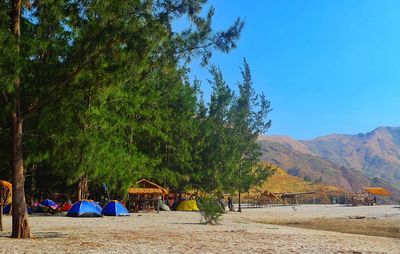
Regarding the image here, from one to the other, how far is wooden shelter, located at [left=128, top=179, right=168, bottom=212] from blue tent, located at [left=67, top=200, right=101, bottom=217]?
25.7 ft

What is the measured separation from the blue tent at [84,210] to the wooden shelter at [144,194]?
7.84 metres

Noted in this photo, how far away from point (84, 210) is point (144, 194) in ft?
39.0

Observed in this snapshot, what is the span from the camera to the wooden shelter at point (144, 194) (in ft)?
119

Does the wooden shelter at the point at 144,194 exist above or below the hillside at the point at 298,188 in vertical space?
below

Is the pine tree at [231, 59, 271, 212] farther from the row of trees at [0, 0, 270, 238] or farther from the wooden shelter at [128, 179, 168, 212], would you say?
the row of trees at [0, 0, 270, 238]

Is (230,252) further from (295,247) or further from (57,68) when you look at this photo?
(57,68)

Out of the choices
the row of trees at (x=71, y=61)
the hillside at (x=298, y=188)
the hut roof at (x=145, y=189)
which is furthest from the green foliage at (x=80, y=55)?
the hillside at (x=298, y=188)

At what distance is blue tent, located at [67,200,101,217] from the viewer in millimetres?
26953

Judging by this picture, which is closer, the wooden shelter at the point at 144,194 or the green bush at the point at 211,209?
the green bush at the point at 211,209

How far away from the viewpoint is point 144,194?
38750 millimetres

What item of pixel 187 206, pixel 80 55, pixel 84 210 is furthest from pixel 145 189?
pixel 80 55

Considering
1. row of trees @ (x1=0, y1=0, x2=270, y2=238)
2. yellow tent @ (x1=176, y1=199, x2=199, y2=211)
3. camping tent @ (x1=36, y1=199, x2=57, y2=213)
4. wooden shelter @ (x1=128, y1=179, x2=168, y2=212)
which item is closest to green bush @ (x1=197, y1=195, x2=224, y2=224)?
row of trees @ (x1=0, y1=0, x2=270, y2=238)

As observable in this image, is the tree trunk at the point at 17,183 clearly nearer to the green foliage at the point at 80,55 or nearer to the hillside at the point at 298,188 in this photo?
the green foliage at the point at 80,55

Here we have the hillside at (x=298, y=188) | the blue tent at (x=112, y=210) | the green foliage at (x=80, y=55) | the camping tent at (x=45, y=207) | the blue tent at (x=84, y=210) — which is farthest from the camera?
the hillside at (x=298, y=188)
